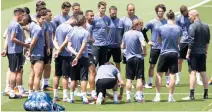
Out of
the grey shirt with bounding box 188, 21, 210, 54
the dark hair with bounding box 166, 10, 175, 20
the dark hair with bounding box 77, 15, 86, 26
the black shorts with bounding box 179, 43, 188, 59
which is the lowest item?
the black shorts with bounding box 179, 43, 188, 59

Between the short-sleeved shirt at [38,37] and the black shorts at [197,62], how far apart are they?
147 inches

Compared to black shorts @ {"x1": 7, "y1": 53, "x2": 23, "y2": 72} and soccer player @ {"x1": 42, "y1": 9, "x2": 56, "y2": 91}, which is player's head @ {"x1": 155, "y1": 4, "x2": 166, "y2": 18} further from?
black shorts @ {"x1": 7, "y1": 53, "x2": 23, "y2": 72}

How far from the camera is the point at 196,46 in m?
20.8

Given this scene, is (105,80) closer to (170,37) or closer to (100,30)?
(170,37)

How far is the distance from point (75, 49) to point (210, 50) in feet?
29.6

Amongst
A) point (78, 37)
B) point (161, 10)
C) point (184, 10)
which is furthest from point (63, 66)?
point (184, 10)

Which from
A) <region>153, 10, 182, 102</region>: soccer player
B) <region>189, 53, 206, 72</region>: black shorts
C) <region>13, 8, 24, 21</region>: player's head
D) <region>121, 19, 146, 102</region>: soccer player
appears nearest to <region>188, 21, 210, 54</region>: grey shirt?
<region>189, 53, 206, 72</region>: black shorts

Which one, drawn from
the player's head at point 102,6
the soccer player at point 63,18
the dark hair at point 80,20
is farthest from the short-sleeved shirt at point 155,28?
the dark hair at point 80,20

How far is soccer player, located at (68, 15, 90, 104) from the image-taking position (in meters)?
20.0

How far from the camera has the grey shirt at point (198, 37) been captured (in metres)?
20.7

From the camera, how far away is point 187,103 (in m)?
20.2

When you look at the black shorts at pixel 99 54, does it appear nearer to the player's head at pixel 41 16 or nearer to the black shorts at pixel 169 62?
the player's head at pixel 41 16

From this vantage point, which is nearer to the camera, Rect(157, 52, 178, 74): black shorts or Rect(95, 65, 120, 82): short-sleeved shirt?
Rect(95, 65, 120, 82): short-sleeved shirt

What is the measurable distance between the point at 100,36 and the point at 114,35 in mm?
539
